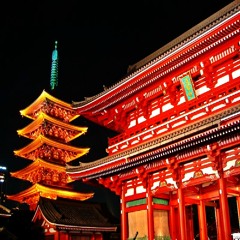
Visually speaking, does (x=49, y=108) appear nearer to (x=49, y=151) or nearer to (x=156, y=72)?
(x=49, y=151)

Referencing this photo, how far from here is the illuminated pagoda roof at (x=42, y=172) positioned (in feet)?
121

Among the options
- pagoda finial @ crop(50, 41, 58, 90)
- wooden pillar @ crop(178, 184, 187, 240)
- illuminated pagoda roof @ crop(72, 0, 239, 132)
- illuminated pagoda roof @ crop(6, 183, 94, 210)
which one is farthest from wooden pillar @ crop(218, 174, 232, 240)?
pagoda finial @ crop(50, 41, 58, 90)

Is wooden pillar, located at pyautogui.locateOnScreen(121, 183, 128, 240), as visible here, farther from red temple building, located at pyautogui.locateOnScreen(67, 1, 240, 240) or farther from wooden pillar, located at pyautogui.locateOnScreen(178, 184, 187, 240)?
wooden pillar, located at pyautogui.locateOnScreen(178, 184, 187, 240)

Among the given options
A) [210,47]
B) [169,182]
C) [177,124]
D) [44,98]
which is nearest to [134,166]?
[169,182]

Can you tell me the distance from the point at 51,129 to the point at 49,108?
2.53 metres

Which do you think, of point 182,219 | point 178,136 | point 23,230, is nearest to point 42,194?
point 23,230

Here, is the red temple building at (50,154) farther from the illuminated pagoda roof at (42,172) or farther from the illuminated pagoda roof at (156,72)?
the illuminated pagoda roof at (156,72)

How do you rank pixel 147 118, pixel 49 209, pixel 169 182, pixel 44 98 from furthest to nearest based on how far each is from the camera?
pixel 44 98, pixel 49 209, pixel 147 118, pixel 169 182

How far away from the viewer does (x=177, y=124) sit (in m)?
16.1

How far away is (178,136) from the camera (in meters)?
14.3

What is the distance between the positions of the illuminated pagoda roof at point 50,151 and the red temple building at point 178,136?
61.5 feet

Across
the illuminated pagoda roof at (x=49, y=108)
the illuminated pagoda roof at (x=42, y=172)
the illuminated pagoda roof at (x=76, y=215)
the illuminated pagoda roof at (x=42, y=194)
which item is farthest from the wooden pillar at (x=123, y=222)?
the illuminated pagoda roof at (x=49, y=108)

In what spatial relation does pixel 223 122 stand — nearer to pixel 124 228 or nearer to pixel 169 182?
pixel 169 182

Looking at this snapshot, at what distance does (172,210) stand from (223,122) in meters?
6.52
